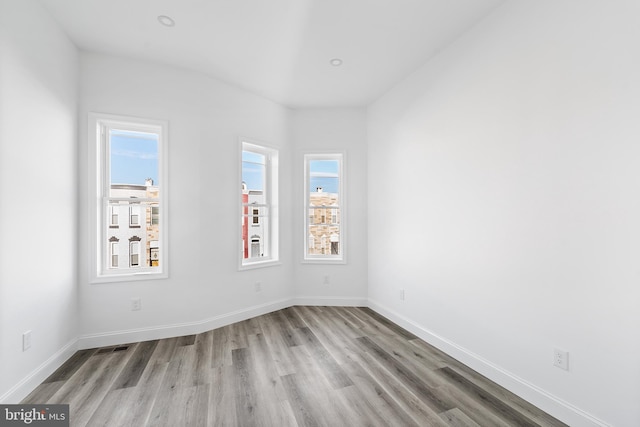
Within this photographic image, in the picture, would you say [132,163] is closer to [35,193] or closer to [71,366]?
[35,193]

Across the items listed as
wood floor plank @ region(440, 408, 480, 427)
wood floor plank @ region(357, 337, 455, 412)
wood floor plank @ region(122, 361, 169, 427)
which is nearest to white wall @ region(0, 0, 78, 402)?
wood floor plank @ region(122, 361, 169, 427)

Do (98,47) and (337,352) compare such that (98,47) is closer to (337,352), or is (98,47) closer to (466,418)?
(337,352)

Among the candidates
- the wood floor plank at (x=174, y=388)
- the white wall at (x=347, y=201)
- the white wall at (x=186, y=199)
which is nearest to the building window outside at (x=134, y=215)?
the white wall at (x=186, y=199)

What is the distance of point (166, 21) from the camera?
2.27 meters

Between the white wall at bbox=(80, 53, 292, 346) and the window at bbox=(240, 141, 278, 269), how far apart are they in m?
0.22

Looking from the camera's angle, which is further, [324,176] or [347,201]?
[324,176]

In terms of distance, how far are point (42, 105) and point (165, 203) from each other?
3.90 ft

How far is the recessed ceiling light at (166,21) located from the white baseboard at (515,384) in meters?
3.69

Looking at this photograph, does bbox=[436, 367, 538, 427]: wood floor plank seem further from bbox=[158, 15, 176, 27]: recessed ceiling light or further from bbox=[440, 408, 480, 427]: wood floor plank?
bbox=[158, 15, 176, 27]: recessed ceiling light

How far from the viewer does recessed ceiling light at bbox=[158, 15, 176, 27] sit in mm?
2225

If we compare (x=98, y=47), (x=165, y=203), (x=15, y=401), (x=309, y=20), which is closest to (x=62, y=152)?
(x=165, y=203)

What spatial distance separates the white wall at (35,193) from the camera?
177cm

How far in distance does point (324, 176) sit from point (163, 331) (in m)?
2.80
